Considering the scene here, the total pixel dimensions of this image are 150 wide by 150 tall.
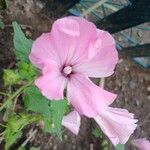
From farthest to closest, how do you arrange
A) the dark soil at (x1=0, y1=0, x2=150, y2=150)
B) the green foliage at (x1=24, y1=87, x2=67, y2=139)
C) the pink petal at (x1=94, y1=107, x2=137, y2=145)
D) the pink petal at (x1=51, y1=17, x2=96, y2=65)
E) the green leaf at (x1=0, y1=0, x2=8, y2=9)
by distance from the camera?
1. the dark soil at (x1=0, y1=0, x2=150, y2=150)
2. the green leaf at (x1=0, y1=0, x2=8, y2=9)
3. the green foliage at (x1=24, y1=87, x2=67, y2=139)
4. the pink petal at (x1=94, y1=107, x2=137, y2=145)
5. the pink petal at (x1=51, y1=17, x2=96, y2=65)

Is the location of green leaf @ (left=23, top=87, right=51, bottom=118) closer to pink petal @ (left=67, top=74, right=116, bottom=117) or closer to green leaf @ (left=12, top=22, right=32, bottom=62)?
green leaf @ (left=12, top=22, right=32, bottom=62)

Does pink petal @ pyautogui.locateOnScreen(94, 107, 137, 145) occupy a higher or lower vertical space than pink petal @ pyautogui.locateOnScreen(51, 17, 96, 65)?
lower

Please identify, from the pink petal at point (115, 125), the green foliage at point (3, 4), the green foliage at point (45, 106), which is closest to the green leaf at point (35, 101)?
the green foliage at point (45, 106)

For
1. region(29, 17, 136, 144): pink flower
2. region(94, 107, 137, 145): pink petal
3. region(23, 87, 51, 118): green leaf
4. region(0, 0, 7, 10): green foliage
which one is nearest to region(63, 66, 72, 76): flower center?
region(29, 17, 136, 144): pink flower

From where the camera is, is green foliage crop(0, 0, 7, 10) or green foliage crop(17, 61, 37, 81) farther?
green foliage crop(0, 0, 7, 10)

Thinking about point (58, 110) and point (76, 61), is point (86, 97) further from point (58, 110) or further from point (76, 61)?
point (58, 110)

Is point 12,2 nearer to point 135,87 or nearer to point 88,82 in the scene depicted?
point 135,87

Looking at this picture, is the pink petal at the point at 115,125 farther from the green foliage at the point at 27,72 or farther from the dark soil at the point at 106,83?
the dark soil at the point at 106,83
